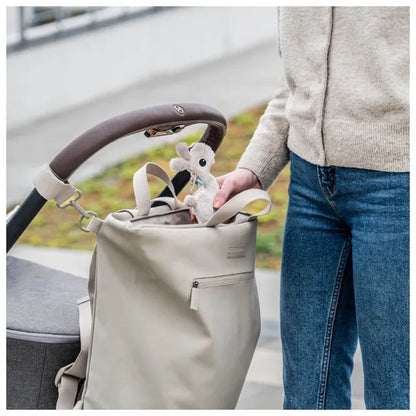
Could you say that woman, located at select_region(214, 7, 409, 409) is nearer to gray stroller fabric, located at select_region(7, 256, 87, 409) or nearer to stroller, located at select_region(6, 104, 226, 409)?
stroller, located at select_region(6, 104, 226, 409)

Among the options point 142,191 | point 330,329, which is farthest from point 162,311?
point 330,329

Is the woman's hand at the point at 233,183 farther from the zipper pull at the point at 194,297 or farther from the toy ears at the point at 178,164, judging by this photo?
the zipper pull at the point at 194,297

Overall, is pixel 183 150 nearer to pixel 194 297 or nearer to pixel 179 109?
pixel 179 109

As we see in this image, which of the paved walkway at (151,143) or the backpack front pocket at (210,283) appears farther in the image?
the paved walkway at (151,143)

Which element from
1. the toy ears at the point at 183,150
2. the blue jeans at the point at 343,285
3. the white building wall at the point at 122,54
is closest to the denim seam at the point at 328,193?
the blue jeans at the point at 343,285

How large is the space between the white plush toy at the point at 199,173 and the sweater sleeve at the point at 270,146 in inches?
6.1

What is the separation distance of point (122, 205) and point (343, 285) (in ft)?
12.3

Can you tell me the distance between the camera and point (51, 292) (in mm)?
1796

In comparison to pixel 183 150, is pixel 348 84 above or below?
above

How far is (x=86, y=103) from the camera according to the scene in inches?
301

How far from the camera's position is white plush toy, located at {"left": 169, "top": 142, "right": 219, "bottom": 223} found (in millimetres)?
1533

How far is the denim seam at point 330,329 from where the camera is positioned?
5.30 feet

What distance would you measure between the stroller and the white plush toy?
54 mm
